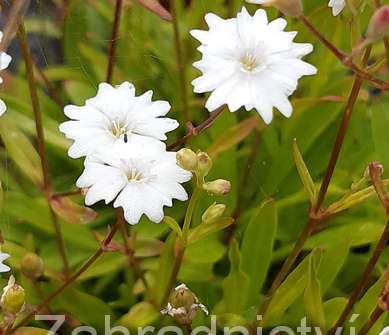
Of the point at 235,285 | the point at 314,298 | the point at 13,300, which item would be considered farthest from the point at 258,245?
the point at 13,300

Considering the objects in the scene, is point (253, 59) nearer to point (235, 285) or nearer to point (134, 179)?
point (134, 179)

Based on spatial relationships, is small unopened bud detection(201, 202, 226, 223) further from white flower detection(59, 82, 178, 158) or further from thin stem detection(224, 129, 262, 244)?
thin stem detection(224, 129, 262, 244)

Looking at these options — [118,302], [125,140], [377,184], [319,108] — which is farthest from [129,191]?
[319,108]

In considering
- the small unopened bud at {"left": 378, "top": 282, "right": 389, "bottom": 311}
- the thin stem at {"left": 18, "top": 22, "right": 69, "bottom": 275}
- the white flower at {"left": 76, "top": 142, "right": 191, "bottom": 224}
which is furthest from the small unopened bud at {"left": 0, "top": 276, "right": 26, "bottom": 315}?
the small unopened bud at {"left": 378, "top": 282, "right": 389, "bottom": 311}

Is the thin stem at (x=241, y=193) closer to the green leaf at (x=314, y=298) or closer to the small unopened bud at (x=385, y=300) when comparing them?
the green leaf at (x=314, y=298)

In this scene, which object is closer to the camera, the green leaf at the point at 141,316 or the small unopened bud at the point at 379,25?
the small unopened bud at the point at 379,25

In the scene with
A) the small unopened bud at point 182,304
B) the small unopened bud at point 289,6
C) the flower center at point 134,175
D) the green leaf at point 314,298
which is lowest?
the small unopened bud at point 182,304

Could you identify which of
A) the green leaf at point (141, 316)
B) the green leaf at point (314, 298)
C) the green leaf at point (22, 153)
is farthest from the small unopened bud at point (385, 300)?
the green leaf at point (22, 153)
